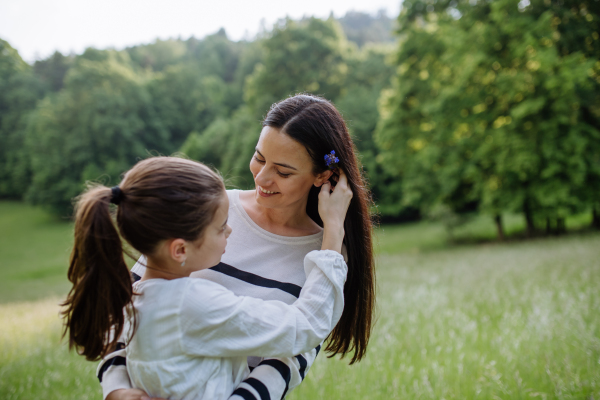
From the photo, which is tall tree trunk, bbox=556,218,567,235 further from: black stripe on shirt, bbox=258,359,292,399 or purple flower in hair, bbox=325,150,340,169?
black stripe on shirt, bbox=258,359,292,399

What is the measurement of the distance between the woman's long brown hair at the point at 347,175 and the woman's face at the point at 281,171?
4cm

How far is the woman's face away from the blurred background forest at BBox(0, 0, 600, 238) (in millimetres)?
507

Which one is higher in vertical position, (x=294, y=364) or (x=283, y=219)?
(x=283, y=219)

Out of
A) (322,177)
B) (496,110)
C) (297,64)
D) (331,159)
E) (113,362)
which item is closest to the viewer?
(113,362)

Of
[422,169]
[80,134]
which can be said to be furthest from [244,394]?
[80,134]

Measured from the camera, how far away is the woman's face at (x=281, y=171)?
7.40ft

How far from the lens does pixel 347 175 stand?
7.55 feet

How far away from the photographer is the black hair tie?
5.75 feet

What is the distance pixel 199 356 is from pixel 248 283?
19.5 inches

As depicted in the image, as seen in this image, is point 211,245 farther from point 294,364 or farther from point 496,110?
point 496,110

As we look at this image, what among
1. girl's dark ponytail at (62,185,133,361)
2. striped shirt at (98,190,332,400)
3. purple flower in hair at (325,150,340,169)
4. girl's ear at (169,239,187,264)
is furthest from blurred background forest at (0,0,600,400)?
striped shirt at (98,190,332,400)

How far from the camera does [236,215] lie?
7.89ft

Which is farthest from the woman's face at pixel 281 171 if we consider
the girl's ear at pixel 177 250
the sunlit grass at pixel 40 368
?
the sunlit grass at pixel 40 368

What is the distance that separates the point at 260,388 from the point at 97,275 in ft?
2.70
